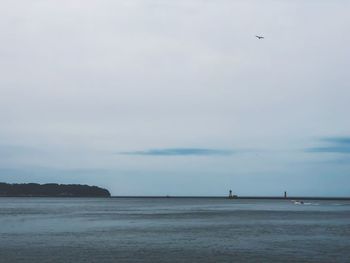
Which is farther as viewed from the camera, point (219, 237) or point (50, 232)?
point (50, 232)

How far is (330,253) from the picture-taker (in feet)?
131

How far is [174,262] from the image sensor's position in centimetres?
3569

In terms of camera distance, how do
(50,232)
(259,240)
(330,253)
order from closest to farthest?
(330,253) → (259,240) → (50,232)

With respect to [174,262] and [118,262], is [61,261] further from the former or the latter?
[174,262]

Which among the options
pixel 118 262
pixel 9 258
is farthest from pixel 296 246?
pixel 9 258

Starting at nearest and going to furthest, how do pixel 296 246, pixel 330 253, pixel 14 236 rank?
pixel 330 253 < pixel 296 246 < pixel 14 236

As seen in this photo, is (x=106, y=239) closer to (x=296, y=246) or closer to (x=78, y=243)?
(x=78, y=243)

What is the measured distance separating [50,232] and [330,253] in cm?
3082

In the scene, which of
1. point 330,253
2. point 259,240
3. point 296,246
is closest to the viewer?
point 330,253

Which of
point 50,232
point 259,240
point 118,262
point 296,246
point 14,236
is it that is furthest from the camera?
point 50,232

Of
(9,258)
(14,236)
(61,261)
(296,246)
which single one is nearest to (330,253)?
(296,246)

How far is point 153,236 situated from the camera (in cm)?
5419

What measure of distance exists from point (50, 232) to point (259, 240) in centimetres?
2263

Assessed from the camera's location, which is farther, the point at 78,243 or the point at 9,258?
the point at 78,243
